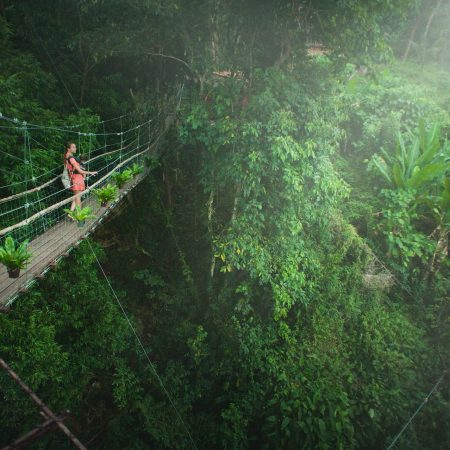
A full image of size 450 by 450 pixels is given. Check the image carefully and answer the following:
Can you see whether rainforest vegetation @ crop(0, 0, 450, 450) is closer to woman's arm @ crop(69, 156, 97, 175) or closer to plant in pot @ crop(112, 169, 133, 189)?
woman's arm @ crop(69, 156, 97, 175)

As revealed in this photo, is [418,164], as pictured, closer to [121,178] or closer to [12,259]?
[121,178]

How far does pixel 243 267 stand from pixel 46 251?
7.03 feet

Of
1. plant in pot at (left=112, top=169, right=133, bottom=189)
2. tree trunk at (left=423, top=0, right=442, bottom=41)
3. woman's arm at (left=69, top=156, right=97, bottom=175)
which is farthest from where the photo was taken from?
tree trunk at (left=423, top=0, right=442, bottom=41)

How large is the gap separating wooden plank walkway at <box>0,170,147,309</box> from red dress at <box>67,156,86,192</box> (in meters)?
0.33

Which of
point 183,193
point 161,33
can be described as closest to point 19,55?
point 161,33

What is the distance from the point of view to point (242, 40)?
4.17 meters

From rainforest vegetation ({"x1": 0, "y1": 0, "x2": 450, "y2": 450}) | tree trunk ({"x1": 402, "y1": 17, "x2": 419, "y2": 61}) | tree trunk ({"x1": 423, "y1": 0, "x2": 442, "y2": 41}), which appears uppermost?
tree trunk ({"x1": 423, "y1": 0, "x2": 442, "y2": 41})

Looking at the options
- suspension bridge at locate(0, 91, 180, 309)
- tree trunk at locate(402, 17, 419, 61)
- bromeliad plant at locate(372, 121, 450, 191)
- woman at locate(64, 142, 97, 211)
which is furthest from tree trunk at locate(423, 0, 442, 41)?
woman at locate(64, 142, 97, 211)

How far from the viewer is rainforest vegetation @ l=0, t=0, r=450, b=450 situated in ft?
11.9

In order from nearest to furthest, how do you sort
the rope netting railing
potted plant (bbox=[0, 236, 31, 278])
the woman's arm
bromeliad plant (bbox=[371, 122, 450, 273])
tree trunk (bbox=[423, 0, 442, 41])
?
potted plant (bbox=[0, 236, 31, 278]), the rope netting railing, the woman's arm, bromeliad plant (bbox=[371, 122, 450, 273]), tree trunk (bbox=[423, 0, 442, 41])

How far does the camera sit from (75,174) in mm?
3857

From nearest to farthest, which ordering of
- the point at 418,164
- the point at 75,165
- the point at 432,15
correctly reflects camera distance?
the point at 75,165 < the point at 418,164 < the point at 432,15

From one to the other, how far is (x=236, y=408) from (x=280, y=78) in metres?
3.87

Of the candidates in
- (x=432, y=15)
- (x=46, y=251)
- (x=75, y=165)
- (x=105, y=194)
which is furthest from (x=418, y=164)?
(x=432, y=15)
